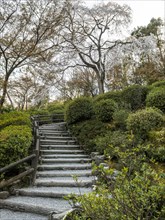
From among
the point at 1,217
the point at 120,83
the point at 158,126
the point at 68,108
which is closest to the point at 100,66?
the point at 120,83

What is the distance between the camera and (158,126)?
762cm

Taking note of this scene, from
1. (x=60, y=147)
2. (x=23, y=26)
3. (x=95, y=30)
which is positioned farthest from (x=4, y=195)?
(x=95, y=30)

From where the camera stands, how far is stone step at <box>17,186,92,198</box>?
510 centimetres

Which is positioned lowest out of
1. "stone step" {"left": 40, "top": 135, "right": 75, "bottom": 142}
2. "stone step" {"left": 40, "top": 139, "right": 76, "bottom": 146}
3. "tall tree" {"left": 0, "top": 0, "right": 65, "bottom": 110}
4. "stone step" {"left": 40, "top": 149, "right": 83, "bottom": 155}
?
"stone step" {"left": 40, "top": 149, "right": 83, "bottom": 155}

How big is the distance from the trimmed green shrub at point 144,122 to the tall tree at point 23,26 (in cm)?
536

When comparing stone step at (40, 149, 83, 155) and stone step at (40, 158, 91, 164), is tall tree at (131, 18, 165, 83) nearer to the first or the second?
stone step at (40, 149, 83, 155)

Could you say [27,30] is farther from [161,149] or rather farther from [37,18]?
[161,149]

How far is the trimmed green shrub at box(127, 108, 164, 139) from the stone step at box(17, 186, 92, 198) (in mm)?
2891

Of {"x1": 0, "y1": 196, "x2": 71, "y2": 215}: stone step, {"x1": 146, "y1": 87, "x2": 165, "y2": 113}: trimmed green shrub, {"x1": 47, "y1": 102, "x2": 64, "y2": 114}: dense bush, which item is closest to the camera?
{"x1": 0, "y1": 196, "x2": 71, "y2": 215}: stone step

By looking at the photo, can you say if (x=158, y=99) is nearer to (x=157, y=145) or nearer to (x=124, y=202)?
(x=157, y=145)

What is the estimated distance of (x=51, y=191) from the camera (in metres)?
5.24

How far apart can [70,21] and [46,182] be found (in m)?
12.2

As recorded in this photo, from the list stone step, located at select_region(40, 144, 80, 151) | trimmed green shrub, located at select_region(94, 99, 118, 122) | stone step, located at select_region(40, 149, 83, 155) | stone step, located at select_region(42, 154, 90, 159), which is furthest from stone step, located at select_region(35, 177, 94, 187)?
trimmed green shrub, located at select_region(94, 99, 118, 122)

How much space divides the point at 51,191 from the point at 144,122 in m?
3.85
